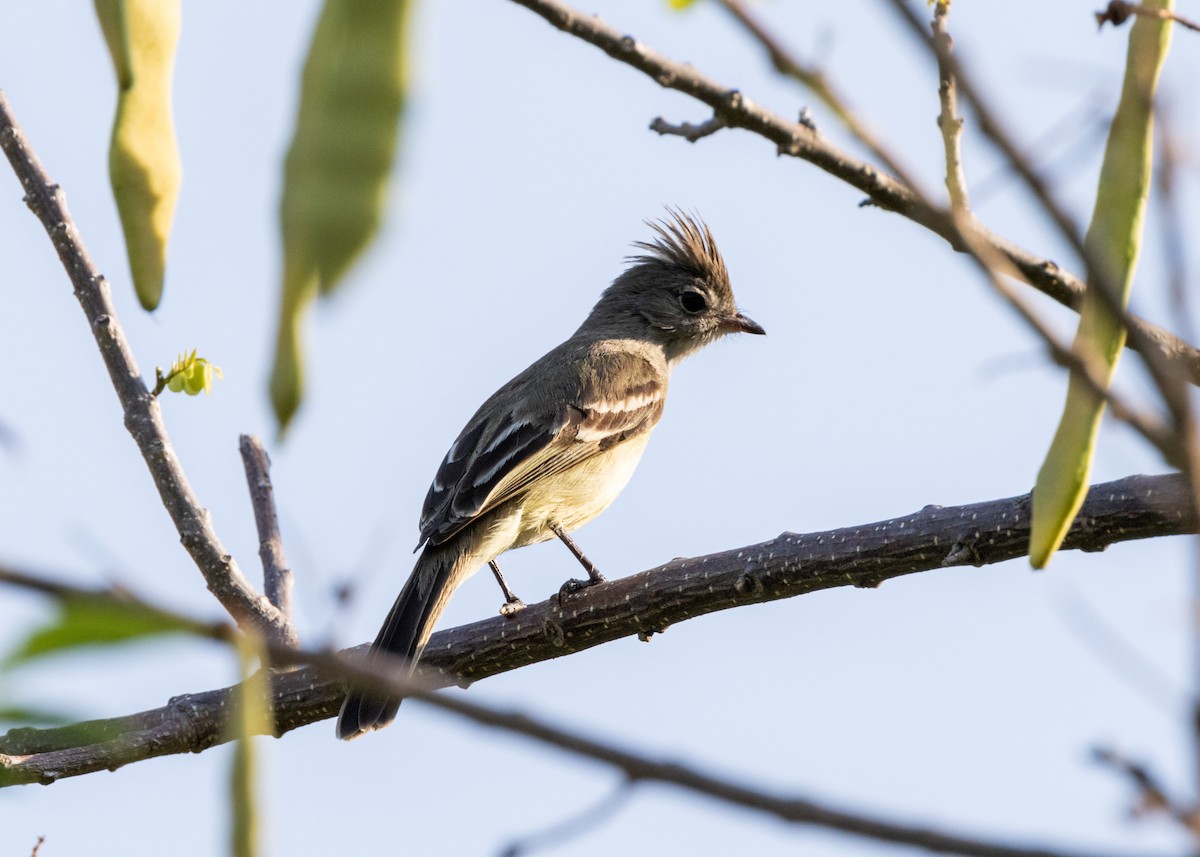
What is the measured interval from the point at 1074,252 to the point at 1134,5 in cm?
80

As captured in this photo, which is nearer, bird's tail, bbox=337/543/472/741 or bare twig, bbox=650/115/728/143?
bare twig, bbox=650/115/728/143

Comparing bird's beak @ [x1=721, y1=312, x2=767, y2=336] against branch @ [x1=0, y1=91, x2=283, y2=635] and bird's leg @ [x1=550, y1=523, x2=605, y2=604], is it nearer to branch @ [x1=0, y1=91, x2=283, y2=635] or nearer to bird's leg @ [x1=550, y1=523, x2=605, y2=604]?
bird's leg @ [x1=550, y1=523, x2=605, y2=604]

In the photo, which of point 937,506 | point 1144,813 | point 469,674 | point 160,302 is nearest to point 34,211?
point 469,674

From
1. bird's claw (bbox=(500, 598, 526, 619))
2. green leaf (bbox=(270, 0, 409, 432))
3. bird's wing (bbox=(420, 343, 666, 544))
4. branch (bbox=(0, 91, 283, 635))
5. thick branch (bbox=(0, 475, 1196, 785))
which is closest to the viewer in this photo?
green leaf (bbox=(270, 0, 409, 432))

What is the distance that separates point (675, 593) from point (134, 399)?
191cm

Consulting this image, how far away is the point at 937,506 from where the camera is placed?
4.02m

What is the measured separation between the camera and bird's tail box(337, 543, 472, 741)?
5.32 meters

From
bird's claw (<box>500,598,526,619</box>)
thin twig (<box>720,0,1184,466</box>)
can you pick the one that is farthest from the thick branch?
thin twig (<box>720,0,1184,466</box>)

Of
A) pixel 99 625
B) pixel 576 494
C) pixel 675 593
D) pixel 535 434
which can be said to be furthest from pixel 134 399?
pixel 99 625

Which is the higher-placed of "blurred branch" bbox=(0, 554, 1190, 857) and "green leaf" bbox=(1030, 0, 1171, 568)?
"green leaf" bbox=(1030, 0, 1171, 568)

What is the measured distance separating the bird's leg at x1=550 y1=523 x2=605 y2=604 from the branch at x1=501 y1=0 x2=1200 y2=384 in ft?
9.97

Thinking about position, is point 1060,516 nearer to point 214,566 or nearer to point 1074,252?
point 1074,252

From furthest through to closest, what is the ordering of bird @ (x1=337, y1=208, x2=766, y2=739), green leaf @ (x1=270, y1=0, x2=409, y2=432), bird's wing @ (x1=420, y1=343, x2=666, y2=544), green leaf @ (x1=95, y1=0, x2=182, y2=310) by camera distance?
bird's wing @ (x1=420, y1=343, x2=666, y2=544), bird @ (x1=337, y1=208, x2=766, y2=739), green leaf @ (x1=95, y1=0, x2=182, y2=310), green leaf @ (x1=270, y1=0, x2=409, y2=432)

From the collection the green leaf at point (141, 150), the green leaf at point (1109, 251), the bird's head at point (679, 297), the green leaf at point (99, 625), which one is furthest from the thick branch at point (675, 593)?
the bird's head at point (679, 297)
